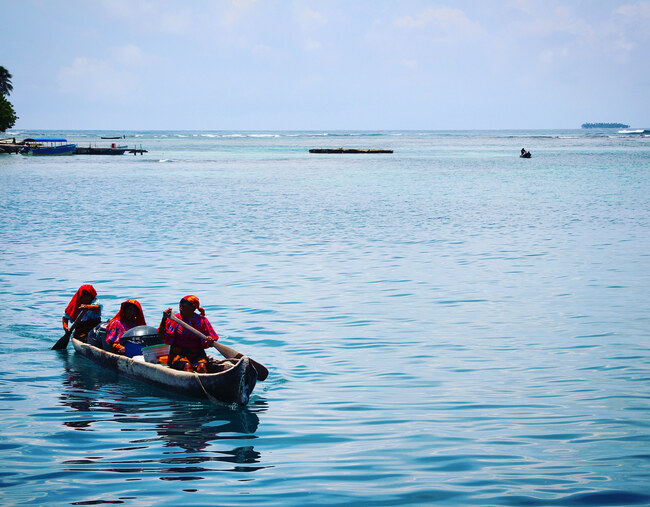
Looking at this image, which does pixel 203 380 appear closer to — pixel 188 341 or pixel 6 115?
pixel 188 341

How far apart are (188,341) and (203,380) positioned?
136 centimetres

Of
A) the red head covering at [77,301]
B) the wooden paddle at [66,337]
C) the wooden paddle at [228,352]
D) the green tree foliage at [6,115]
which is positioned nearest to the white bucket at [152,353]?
the wooden paddle at [228,352]

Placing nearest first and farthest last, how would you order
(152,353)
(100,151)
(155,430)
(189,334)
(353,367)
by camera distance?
(155,430)
(189,334)
(353,367)
(152,353)
(100,151)

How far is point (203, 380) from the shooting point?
12.5m

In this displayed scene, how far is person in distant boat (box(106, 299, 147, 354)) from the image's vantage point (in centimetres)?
1545

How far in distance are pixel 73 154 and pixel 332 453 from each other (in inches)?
4969

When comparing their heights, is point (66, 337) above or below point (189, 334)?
below

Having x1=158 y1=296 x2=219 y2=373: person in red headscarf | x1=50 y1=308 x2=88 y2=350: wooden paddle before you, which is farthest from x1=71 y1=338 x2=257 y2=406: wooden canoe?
x1=50 y1=308 x2=88 y2=350: wooden paddle

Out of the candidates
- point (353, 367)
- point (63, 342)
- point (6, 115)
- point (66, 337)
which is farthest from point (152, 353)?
point (6, 115)

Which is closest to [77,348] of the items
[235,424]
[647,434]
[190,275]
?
[235,424]

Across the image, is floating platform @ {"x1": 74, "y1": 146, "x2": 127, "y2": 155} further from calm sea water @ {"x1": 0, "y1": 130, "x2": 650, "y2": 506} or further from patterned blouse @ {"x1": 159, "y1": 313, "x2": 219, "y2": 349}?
patterned blouse @ {"x1": 159, "y1": 313, "x2": 219, "y2": 349}

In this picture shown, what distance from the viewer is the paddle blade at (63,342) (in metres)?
16.6

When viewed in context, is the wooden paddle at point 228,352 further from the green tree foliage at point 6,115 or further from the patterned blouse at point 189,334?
the green tree foliage at point 6,115

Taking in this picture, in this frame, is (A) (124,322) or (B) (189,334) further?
(A) (124,322)
